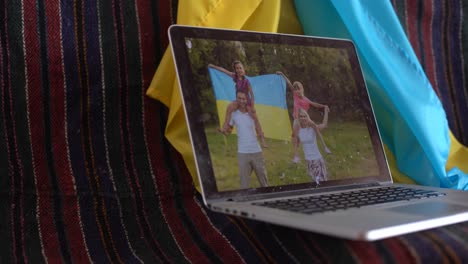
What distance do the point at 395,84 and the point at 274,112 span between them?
252mm

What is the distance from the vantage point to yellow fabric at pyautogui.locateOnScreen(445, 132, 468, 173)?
100cm

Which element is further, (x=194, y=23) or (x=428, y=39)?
(x=428, y=39)

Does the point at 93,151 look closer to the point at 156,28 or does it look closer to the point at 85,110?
the point at 85,110

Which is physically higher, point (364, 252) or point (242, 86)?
point (242, 86)

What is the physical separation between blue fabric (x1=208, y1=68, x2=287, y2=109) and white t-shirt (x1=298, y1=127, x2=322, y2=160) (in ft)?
0.16

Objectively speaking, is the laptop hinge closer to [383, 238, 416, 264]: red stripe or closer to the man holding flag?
the man holding flag

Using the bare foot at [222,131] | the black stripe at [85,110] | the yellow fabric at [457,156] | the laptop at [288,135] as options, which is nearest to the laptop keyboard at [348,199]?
the laptop at [288,135]

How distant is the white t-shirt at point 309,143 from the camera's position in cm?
80

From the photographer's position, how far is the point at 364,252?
0.58m

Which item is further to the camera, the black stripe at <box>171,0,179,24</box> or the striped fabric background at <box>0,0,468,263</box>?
the black stripe at <box>171,0,179,24</box>

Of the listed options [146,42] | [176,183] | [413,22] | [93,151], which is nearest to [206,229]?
[176,183]

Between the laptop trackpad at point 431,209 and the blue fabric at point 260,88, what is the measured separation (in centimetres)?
23

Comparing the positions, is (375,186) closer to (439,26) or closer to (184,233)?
(184,233)

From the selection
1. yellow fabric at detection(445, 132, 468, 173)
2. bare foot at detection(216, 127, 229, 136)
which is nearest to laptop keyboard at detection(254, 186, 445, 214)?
bare foot at detection(216, 127, 229, 136)
